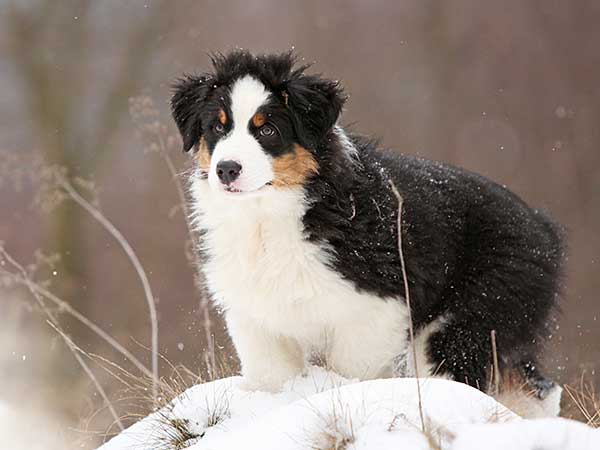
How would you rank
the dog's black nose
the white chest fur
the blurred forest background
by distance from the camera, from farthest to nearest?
the blurred forest background
the white chest fur
the dog's black nose

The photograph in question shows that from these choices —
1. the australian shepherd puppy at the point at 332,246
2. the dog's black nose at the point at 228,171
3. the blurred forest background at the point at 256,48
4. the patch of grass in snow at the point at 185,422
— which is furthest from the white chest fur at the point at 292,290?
the blurred forest background at the point at 256,48

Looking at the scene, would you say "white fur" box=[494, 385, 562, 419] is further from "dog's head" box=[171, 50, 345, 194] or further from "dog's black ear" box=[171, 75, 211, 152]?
"dog's black ear" box=[171, 75, 211, 152]

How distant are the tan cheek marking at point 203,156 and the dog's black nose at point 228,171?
19.0 inches

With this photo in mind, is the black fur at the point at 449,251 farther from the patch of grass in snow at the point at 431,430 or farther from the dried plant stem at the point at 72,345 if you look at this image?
the dried plant stem at the point at 72,345

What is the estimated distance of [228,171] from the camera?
4.67 m

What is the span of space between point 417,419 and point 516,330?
2104mm

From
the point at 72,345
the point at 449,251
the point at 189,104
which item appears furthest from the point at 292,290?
the point at 72,345

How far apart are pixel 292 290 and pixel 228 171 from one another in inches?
28.1

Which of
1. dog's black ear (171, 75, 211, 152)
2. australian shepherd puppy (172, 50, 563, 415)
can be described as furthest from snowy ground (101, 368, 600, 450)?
dog's black ear (171, 75, 211, 152)

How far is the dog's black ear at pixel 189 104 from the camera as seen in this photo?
208 inches

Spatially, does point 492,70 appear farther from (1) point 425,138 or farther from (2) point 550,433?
(2) point 550,433

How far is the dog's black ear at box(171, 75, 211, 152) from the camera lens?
5.28 metres

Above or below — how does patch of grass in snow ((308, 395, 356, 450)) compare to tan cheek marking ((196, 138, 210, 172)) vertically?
below

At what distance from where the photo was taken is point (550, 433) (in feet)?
10.5
